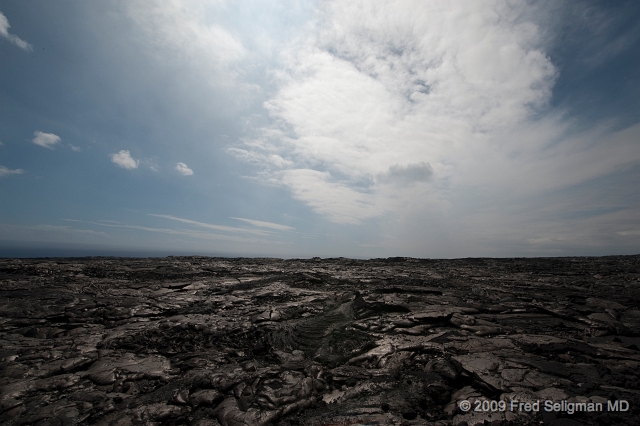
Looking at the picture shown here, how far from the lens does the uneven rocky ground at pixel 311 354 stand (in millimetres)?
4172

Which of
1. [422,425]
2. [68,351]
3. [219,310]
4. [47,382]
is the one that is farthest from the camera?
[219,310]

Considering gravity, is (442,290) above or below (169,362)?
above

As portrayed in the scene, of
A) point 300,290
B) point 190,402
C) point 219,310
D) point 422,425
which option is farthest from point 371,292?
point 190,402

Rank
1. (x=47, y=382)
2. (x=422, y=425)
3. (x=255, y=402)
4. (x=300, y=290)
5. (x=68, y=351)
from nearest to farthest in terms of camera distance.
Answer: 1. (x=422, y=425)
2. (x=255, y=402)
3. (x=47, y=382)
4. (x=68, y=351)
5. (x=300, y=290)

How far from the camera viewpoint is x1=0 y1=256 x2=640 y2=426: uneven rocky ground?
13.7 ft

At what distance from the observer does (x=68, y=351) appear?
5973 millimetres

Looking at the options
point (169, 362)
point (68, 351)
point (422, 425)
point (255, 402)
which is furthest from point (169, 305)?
point (422, 425)

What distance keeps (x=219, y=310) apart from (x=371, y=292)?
233 inches

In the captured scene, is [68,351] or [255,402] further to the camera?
[68,351]

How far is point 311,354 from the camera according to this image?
20.9 feet

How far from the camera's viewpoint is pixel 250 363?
5727 millimetres

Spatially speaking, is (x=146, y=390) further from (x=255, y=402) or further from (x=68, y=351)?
(x=68, y=351)

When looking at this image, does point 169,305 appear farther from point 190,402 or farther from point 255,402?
point 255,402

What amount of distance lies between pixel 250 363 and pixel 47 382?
367cm
